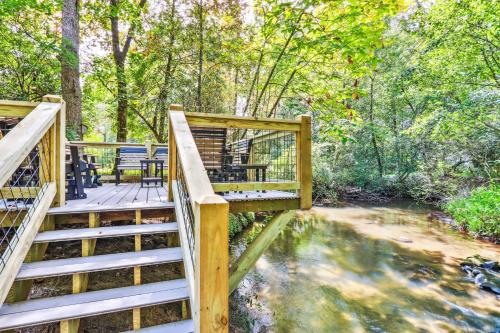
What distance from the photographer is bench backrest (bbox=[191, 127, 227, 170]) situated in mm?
4008

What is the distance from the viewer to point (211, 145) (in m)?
4.11

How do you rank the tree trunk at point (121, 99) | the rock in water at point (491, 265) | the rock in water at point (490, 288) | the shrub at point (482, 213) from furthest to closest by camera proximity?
the tree trunk at point (121, 99)
the shrub at point (482, 213)
the rock in water at point (491, 265)
the rock in water at point (490, 288)

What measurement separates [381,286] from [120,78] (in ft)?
28.2

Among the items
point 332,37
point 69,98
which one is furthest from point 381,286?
point 69,98

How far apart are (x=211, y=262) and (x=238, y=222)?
6234mm

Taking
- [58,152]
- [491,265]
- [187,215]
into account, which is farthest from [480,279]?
[58,152]

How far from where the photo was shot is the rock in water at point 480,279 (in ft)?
16.6

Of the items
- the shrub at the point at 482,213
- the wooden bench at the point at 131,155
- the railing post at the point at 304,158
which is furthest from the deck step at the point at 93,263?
the shrub at the point at 482,213

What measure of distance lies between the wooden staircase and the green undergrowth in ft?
13.4

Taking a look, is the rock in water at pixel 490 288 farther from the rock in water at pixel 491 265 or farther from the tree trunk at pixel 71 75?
the tree trunk at pixel 71 75

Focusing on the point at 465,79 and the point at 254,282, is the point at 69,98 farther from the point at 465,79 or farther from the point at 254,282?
the point at 465,79

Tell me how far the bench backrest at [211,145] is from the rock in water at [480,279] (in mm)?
5445

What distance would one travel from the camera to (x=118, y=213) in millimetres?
2781

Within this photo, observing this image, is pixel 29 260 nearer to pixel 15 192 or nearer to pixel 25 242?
pixel 25 242
